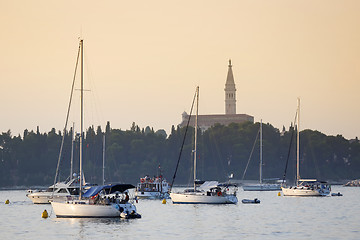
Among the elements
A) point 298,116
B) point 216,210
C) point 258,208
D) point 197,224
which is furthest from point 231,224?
point 298,116

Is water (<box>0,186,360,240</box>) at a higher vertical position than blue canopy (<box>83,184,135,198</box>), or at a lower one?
lower

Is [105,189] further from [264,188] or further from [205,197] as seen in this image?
[264,188]

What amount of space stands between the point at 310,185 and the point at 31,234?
7609 centimetres

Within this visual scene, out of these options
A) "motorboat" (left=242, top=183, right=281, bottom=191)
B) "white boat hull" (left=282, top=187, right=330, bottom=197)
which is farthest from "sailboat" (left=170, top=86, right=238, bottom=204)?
"motorboat" (left=242, top=183, right=281, bottom=191)

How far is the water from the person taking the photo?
6700 cm

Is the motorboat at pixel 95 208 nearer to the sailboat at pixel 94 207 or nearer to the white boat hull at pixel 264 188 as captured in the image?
the sailboat at pixel 94 207

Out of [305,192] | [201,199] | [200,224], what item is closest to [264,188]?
[305,192]

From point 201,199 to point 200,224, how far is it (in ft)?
79.6

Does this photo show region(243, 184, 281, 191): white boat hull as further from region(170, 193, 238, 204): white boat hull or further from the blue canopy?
→ the blue canopy

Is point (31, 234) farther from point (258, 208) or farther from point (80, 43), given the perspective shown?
point (258, 208)

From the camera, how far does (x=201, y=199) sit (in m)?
101

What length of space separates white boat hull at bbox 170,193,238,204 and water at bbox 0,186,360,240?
3.40 ft

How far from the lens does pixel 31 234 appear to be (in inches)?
2697

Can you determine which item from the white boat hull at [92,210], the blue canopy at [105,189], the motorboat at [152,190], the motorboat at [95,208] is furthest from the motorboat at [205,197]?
the white boat hull at [92,210]
